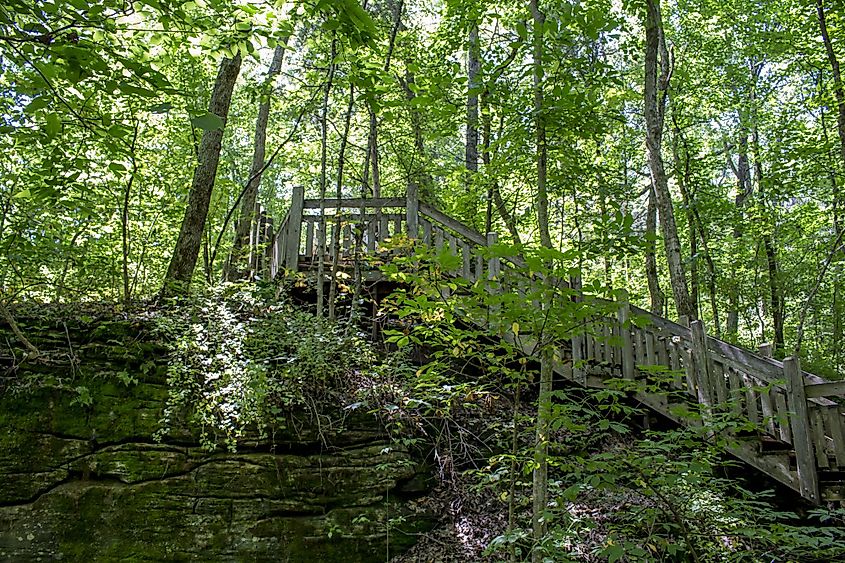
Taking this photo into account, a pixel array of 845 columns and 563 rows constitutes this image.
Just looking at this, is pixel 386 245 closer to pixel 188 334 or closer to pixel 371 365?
pixel 371 365

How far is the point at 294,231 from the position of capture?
8.33 metres

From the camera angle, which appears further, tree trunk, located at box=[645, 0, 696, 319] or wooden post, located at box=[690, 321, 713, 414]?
tree trunk, located at box=[645, 0, 696, 319]

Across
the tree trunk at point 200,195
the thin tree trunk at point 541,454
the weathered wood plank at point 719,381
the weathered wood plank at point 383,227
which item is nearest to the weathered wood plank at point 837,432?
the weathered wood plank at point 719,381

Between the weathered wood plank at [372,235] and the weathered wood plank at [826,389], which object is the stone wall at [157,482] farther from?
the weathered wood plank at [826,389]

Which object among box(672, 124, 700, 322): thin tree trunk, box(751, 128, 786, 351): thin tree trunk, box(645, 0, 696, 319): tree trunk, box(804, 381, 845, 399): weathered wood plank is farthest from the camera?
box(672, 124, 700, 322): thin tree trunk

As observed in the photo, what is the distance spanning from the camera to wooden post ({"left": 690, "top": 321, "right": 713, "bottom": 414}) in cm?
654

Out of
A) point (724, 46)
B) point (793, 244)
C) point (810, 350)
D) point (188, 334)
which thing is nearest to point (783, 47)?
point (724, 46)

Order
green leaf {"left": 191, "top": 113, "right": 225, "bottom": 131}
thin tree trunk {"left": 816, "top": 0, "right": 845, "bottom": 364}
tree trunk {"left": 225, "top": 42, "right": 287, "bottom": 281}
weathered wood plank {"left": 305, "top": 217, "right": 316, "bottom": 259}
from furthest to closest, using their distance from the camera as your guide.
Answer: tree trunk {"left": 225, "top": 42, "right": 287, "bottom": 281}, thin tree trunk {"left": 816, "top": 0, "right": 845, "bottom": 364}, weathered wood plank {"left": 305, "top": 217, "right": 316, "bottom": 259}, green leaf {"left": 191, "top": 113, "right": 225, "bottom": 131}

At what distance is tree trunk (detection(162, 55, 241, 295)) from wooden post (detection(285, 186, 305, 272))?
49.7 inches

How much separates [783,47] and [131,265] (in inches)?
492

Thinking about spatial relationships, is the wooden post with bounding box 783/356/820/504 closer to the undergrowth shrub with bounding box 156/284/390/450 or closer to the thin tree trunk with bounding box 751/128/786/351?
the undergrowth shrub with bounding box 156/284/390/450

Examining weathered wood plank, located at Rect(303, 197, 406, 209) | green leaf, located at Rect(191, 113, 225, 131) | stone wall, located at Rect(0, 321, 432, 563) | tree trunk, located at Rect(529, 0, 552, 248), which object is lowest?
stone wall, located at Rect(0, 321, 432, 563)

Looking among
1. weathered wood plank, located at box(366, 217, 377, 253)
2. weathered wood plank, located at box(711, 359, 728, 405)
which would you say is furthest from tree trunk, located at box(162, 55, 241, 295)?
weathered wood plank, located at box(711, 359, 728, 405)

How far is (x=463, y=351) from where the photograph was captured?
410cm
